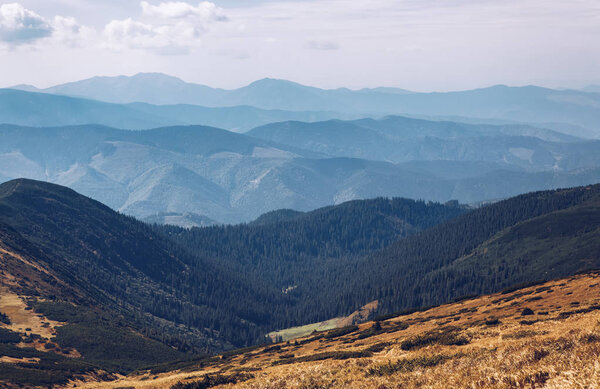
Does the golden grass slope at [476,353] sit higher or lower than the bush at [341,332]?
higher

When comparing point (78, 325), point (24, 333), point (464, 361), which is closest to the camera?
point (464, 361)

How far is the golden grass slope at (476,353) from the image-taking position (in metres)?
36.0

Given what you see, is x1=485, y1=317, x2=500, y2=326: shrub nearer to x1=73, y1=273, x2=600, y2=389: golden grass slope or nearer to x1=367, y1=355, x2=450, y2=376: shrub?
x1=73, y1=273, x2=600, y2=389: golden grass slope

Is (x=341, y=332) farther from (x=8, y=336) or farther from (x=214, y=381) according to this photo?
(x=8, y=336)

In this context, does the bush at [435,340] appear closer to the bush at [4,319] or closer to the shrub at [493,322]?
the shrub at [493,322]

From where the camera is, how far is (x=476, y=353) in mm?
49250

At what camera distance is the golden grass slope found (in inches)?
1416

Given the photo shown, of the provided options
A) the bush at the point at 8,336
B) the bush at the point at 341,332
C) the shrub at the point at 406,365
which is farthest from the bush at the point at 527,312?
the bush at the point at 8,336

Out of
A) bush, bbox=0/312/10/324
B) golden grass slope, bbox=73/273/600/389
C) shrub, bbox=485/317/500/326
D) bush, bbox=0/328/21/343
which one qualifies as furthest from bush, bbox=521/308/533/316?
bush, bbox=0/312/10/324

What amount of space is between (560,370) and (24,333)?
424 ft

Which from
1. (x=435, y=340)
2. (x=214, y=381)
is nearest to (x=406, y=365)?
(x=435, y=340)

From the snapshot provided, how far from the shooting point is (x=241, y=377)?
196ft

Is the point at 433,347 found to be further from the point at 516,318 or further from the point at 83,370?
the point at 83,370

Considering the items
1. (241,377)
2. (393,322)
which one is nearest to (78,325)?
Answer: (393,322)
